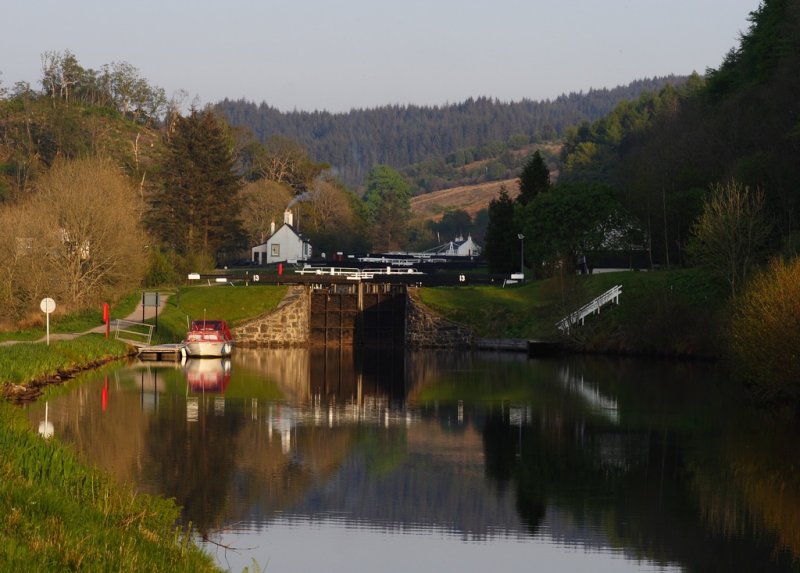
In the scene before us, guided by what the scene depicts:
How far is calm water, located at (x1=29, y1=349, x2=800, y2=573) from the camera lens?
23875 millimetres

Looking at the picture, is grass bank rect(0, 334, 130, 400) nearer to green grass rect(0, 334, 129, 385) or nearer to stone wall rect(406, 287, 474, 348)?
green grass rect(0, 334, 129, 385)

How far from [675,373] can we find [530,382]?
9.14m

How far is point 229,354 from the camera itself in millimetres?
72625

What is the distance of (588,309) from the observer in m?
80.6

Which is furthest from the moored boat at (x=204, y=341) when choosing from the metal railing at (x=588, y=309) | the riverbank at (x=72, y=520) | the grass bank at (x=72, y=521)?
the grass bank at (x=72, y=521)

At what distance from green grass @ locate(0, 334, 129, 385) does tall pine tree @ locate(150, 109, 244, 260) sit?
52.9 m

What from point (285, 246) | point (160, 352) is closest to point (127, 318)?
point (160, 352)

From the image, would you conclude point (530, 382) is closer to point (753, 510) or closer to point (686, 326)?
point (686, 326)

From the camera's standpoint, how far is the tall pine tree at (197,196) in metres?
118

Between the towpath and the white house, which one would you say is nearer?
the towpath

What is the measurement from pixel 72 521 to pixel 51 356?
35972 mm

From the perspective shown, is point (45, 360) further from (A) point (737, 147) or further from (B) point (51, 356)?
(A) point (737, 147)

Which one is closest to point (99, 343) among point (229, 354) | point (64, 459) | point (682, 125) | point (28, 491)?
point (229, 354)

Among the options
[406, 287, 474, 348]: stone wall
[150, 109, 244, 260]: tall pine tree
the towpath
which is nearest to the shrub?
the towpath
